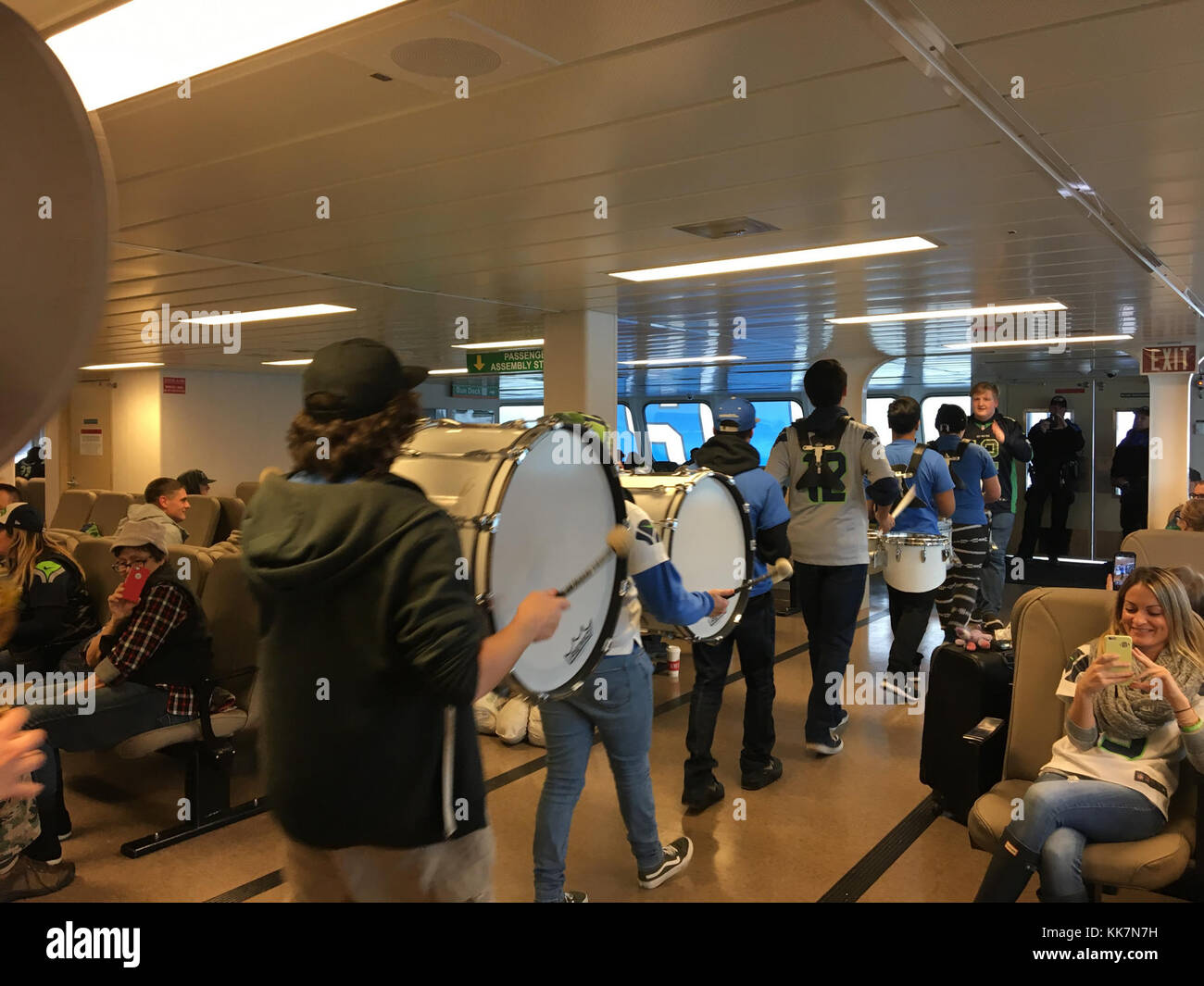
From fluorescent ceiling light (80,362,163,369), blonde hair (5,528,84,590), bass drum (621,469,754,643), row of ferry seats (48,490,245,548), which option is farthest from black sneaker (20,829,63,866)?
fluorescent ceiling light (80,362,163,369)

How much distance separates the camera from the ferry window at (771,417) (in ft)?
61.1

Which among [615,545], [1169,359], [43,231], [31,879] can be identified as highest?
[1169,359]

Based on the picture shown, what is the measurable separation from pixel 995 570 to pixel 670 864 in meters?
4.47

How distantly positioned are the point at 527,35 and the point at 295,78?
65 centimetres

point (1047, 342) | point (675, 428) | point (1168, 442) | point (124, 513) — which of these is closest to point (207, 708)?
point (124, 513)

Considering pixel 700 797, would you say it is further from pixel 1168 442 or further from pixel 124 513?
pixel 1168 442

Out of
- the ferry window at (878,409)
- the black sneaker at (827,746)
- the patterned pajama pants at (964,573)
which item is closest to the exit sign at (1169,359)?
the patterned pajama pants at (964,573)

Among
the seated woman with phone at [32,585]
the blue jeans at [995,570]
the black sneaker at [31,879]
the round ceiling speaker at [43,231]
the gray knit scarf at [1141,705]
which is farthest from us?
the blue jeans at [995,570]

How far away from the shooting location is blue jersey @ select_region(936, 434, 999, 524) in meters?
6.08

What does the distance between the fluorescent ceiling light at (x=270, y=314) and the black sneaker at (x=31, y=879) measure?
14.2ft

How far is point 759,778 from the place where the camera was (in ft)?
14.3

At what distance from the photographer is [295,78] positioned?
92.7 inches

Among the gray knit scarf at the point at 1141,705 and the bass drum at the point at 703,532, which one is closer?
the gray knit scarf at the point at 1141,705

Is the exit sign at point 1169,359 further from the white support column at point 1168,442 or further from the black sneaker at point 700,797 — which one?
the black sneaker at point 700,797
